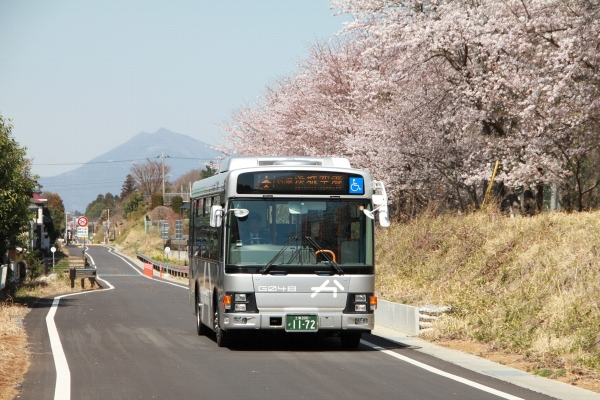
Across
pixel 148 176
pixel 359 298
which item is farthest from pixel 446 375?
pixel 148 176

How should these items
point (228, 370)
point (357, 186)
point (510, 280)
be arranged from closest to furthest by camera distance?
point (228, 370), point (357, 186), point (510, 280)

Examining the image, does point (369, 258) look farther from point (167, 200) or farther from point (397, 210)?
point (167, 200)

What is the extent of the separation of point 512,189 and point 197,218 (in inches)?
524

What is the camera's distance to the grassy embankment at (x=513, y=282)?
13.5m

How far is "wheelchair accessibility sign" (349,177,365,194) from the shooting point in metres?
14.6

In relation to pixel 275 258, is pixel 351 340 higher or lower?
lower

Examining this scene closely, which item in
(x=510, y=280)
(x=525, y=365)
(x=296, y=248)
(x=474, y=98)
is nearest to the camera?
(x=525, y=365)

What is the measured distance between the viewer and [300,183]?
47.8ft

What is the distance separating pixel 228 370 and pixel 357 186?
4011 mm

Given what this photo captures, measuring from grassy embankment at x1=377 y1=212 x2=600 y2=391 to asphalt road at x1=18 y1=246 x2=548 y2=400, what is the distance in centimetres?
150

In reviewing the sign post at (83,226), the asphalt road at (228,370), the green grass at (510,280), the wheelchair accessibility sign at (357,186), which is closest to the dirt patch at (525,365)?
the green grass at (510,280)

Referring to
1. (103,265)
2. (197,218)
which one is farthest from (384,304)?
(103,265)

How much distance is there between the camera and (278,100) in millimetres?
45844

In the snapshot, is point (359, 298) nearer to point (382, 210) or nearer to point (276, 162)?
point (382, 210)
